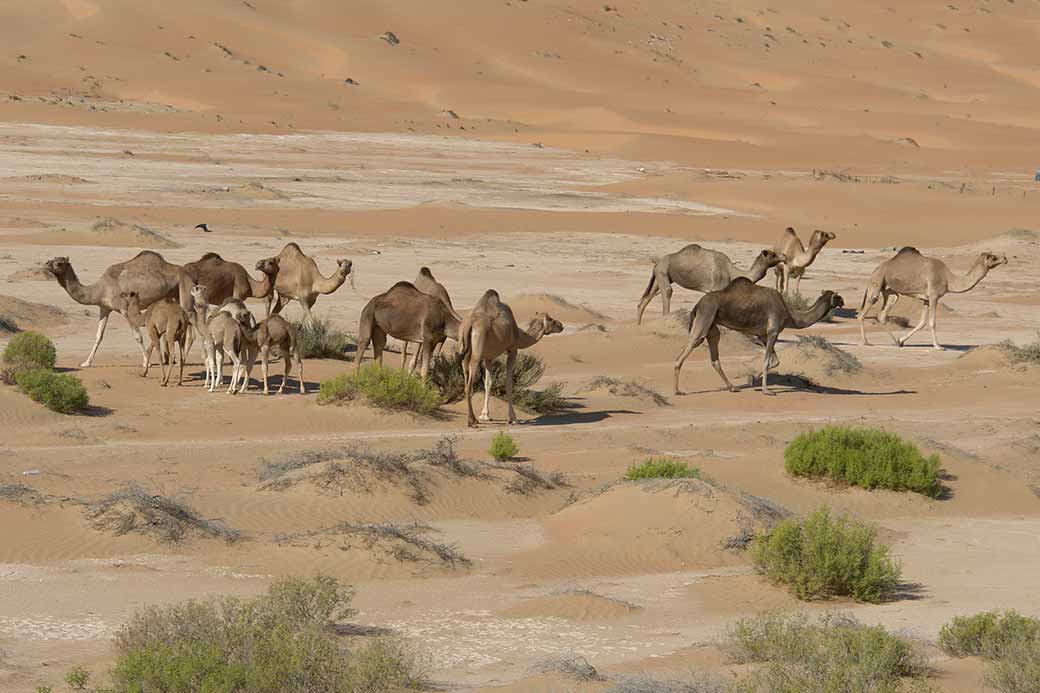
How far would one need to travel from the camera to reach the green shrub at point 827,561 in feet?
36.9

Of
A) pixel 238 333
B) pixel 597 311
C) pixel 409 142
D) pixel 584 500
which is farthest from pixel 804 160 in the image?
pixel 584 500

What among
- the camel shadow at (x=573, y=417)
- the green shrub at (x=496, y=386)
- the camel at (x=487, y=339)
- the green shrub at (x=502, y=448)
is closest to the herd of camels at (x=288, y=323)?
the camel at (x=487, y=339)

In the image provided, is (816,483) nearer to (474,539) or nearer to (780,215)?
(474,539)

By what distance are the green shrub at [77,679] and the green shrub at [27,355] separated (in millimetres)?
10868

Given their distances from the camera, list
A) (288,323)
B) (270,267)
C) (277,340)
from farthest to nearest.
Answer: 1. (270,267)
2. (288,323)
3. (277,340)

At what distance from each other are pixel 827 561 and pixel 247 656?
464 cm

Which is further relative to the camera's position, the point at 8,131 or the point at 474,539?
the point at 8,131

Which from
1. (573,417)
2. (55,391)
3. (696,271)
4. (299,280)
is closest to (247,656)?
(55,391)

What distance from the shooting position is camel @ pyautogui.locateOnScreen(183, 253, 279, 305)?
2094 cm

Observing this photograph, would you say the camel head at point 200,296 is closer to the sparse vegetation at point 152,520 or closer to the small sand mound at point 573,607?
the sparse vegetation at point 152,520

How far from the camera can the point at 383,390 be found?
18.3 m

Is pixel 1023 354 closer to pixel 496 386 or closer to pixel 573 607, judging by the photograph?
pixel 496 386

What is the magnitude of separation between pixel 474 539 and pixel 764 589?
2717mm

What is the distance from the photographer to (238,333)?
18984 millimetres
